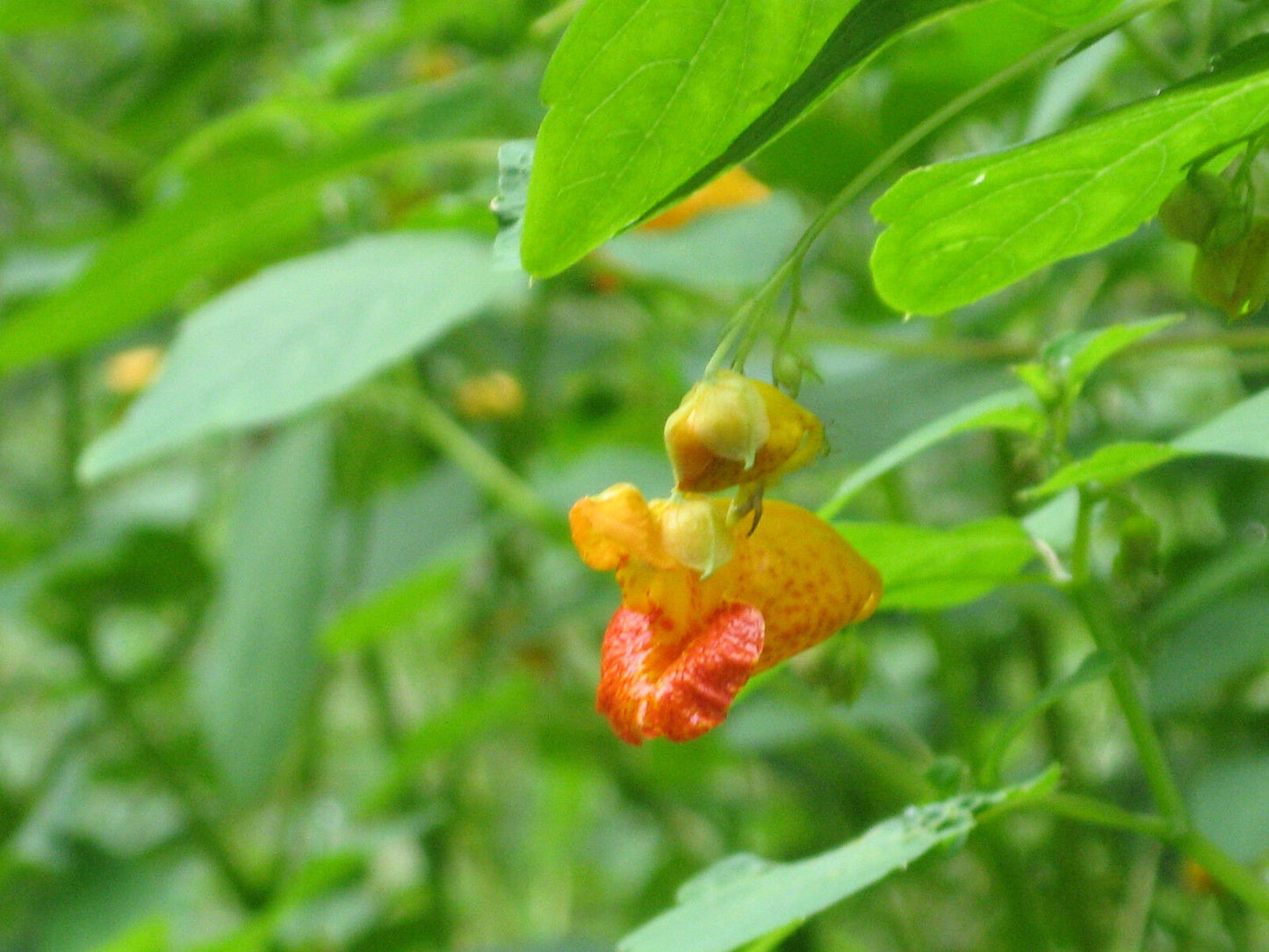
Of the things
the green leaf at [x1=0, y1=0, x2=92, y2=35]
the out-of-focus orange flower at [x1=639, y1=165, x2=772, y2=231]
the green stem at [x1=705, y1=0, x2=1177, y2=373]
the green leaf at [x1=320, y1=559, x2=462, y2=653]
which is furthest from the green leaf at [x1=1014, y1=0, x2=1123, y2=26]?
the green leaf at [x1=0, y1=0, x2=92, y2=35]

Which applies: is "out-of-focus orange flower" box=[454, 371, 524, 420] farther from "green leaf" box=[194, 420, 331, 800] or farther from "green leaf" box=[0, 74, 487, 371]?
"green leaf" box=[0, 74, 487, 371]

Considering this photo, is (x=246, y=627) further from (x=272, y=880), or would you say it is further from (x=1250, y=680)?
(x=1250, y=680)

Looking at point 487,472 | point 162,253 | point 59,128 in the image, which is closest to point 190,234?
point 162,253

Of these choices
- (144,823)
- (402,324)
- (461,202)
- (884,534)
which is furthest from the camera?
(144,823)

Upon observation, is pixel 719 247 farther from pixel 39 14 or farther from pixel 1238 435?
pixel 39 14

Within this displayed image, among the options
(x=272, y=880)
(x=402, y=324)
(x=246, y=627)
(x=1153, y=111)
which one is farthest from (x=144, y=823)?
(x=1153, y=111)

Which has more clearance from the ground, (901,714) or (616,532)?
(616,532)

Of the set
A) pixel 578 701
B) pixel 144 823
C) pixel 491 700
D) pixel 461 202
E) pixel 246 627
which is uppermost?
pixel 461 202
